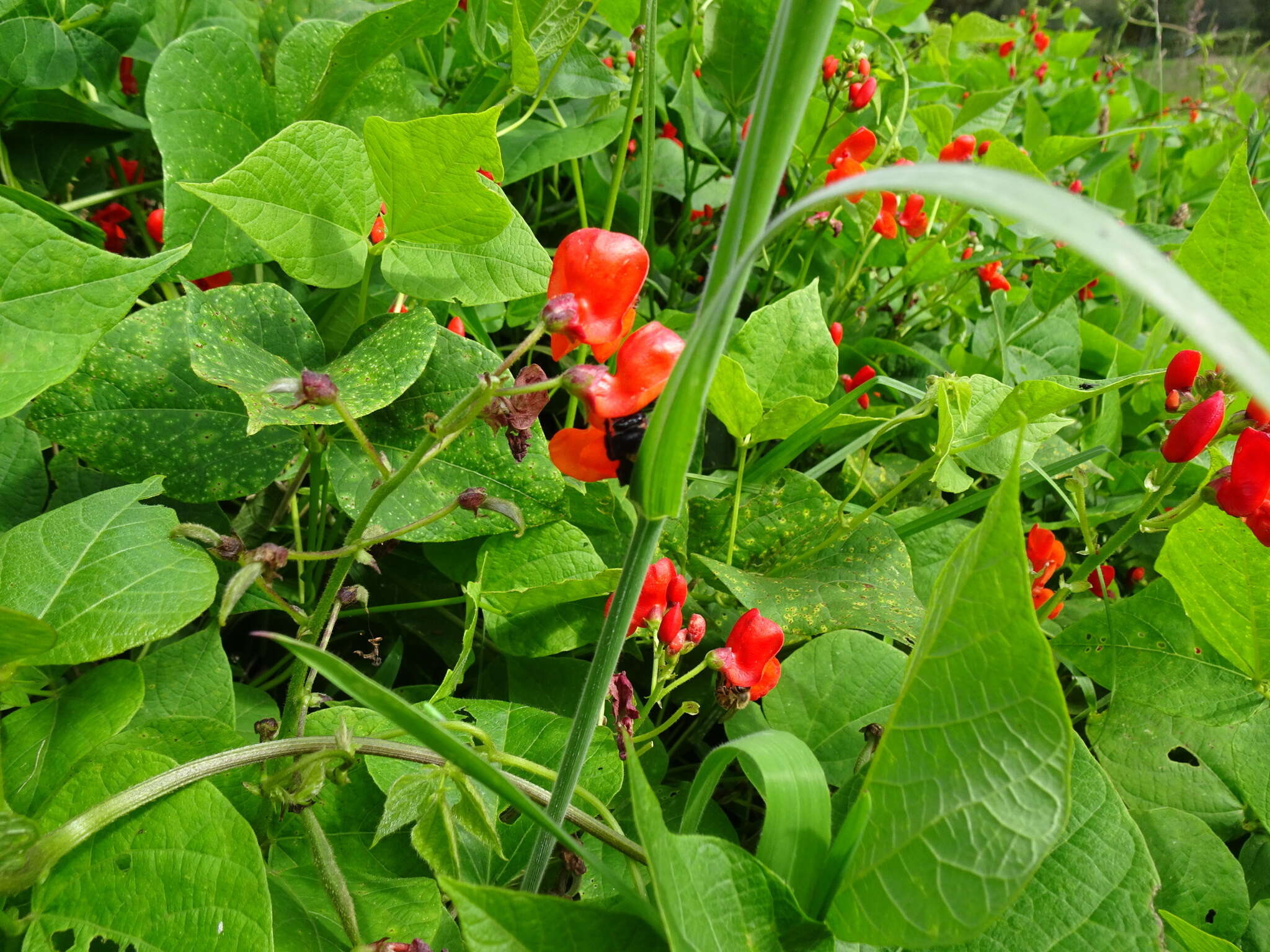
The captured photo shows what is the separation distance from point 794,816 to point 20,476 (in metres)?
0.67

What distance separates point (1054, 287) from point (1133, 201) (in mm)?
912

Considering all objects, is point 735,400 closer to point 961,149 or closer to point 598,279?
point 598,279

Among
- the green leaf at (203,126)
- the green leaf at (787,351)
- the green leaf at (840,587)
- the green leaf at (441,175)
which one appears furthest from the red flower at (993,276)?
the green leaf at (203,126)

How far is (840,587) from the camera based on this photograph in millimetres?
793

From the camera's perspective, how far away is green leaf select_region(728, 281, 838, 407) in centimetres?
88

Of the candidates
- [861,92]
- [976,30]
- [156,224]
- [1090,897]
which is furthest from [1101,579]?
[976,30]

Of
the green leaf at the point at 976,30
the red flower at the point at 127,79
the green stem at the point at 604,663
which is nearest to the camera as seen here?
the green stem at the point at 604,663

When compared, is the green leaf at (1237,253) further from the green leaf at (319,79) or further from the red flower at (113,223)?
the red flower at (113,223)

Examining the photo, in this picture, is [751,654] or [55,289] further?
[751,654]

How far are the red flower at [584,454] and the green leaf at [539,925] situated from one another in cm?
20

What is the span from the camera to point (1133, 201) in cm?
194

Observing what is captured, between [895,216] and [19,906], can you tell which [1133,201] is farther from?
[19,906]

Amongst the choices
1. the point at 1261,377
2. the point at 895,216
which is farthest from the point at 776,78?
the point at 895,216

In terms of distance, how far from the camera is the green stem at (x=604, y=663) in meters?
0.34
